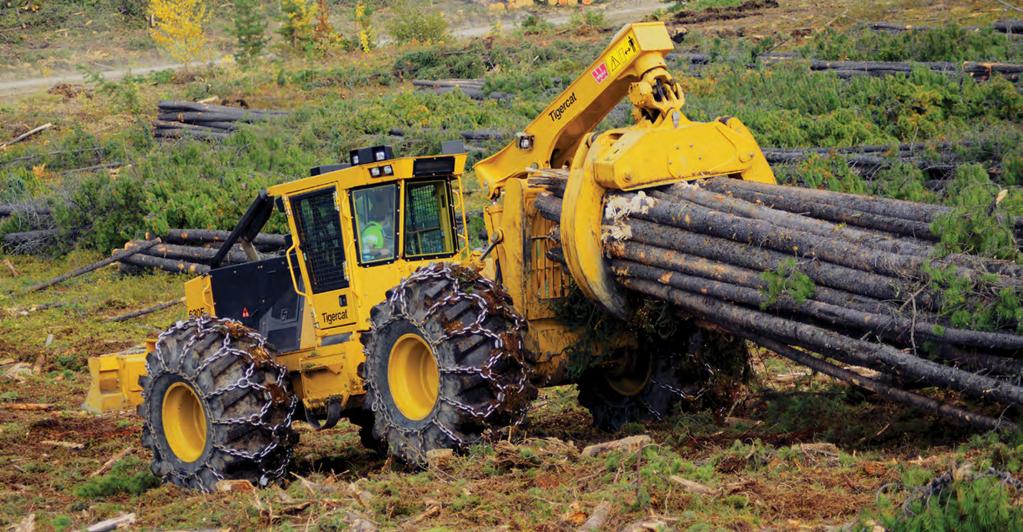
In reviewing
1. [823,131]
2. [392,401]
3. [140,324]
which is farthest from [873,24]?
[392,401]

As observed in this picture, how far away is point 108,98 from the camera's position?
33.6 m

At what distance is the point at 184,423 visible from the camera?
10672mm

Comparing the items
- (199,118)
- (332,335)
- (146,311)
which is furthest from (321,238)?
(199,118)

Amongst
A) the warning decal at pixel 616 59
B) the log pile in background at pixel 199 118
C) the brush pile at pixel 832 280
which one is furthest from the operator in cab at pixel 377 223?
the log pile in background at pixel 199 118

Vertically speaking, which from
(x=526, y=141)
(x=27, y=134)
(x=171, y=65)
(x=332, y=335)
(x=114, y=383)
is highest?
(x=171, y=65)

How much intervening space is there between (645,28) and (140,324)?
1117 cm

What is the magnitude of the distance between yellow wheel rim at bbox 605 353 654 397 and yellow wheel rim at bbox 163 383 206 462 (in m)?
3.49

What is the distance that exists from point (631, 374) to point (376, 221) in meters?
2.52

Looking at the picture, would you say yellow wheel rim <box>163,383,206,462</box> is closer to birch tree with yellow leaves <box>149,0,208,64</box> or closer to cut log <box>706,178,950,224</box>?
cut log <box>706,178,950,224</box>

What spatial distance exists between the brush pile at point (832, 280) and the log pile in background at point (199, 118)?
18.9 m

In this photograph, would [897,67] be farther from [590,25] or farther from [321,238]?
[590,25]

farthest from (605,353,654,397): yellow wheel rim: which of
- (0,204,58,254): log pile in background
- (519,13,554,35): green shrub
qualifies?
(519,13,554,35): green shrub

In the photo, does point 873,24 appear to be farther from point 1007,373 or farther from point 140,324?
point 1007,373

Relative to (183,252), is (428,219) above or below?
above
